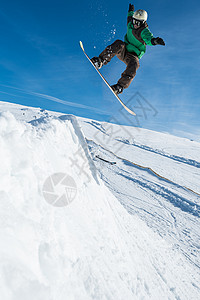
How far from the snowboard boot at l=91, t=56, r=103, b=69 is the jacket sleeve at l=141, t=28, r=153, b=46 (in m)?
0.94

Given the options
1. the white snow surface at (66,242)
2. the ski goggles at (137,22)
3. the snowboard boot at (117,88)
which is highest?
the ski goggles at (137,22)

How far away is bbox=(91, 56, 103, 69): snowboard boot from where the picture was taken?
3.87 metres

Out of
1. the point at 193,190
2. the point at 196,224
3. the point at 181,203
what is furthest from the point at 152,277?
the point at 193,190

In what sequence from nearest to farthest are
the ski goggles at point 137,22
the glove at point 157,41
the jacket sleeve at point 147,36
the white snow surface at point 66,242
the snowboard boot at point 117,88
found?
the white snow surface at point 66,242, the glove at point 157,41, the jacket sleeve at point 147,36, the ski goggles at point 137,22, the snowboard boot at point 117,88

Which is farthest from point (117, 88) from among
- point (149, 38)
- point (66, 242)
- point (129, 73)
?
point (66, 242)

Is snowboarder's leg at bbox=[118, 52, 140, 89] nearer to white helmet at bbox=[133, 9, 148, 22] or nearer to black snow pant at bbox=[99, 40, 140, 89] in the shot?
black snow pant at bbox=[99, 40, 140, 89]

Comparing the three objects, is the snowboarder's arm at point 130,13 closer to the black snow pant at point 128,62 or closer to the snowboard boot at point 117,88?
the black snow pant at point 128,62

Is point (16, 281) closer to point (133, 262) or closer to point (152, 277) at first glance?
point (133, 262)

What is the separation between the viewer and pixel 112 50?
12.9 ft

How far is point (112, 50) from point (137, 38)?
56 centimetres

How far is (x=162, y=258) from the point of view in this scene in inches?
106

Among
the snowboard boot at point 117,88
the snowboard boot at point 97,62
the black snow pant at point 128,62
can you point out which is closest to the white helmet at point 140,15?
the black snow pant at point 128,62

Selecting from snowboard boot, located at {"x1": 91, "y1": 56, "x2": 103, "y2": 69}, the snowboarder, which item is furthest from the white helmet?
snowboard boot, located at {"x1": 91, "y1": 56, "x2": 103, "y2": 69}

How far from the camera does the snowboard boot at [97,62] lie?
Answer: 152 inches
